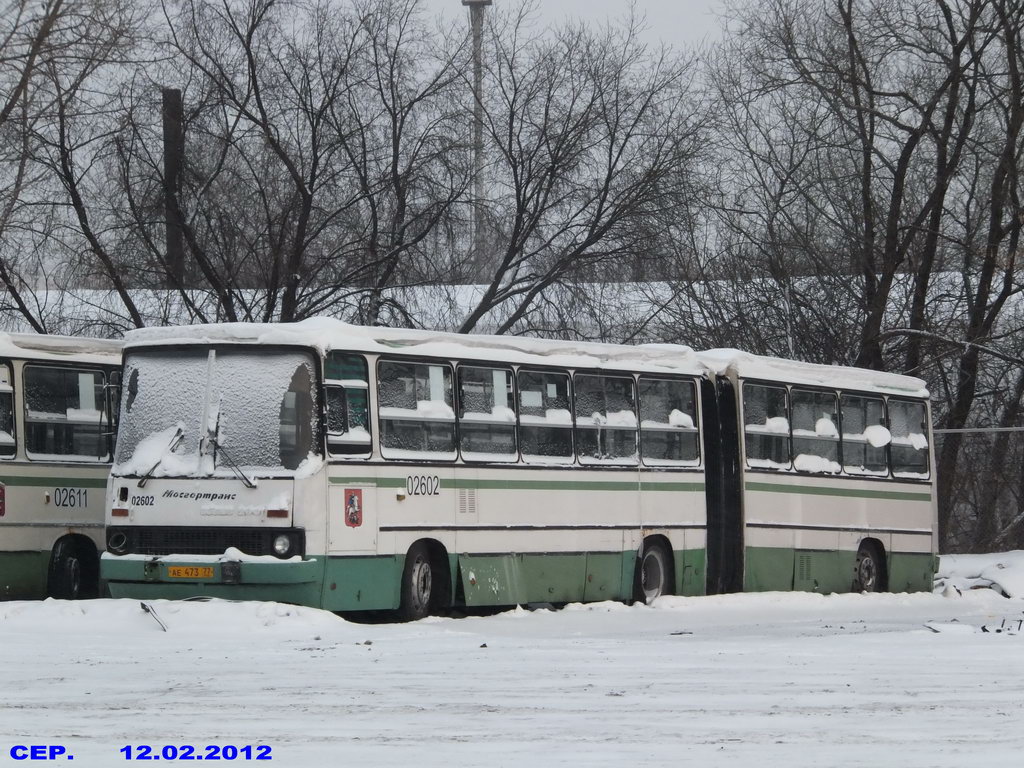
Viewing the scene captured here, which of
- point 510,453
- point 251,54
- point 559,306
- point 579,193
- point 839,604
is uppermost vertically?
point 251,54

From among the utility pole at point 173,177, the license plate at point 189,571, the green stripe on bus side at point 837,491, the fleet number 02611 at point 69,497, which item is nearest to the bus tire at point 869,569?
the green stripe on bus side at point 837,491

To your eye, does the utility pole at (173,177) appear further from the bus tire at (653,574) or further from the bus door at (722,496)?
the bus tire at (653,574)

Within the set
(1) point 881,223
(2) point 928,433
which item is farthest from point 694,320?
(2) point 928,433

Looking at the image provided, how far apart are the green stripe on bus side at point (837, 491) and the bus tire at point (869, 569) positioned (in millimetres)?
667

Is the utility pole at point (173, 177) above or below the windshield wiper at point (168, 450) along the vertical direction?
above

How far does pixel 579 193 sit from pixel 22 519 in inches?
563

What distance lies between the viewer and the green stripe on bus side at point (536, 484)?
16.9 m

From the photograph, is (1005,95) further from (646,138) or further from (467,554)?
(467,554)

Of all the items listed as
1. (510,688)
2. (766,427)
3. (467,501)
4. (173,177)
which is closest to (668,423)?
(766,427)

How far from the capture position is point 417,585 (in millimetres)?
17391

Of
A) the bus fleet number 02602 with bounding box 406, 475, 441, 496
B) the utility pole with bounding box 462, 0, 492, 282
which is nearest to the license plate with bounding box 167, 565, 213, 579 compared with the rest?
the bus fleet number 02602 with bounding box 406, 475, 441, 496

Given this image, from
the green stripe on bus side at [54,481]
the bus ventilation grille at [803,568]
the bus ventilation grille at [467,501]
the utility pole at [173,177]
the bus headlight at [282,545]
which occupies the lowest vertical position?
the bus ventilation grille at [803,568]

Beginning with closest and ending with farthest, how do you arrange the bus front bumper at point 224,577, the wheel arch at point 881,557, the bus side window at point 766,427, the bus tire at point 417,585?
the bus front bumper at point 224,577
the bus tire at point 417,585
the bus side window at point 766,427
the wheel arch at point 881,557

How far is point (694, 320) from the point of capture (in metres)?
35.2
